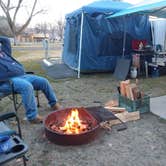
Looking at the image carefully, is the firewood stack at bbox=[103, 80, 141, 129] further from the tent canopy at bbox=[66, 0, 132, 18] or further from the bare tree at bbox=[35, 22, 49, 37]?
the bare tree at bbox=[35, 22, 49, 37]

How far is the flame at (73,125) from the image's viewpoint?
3.05m

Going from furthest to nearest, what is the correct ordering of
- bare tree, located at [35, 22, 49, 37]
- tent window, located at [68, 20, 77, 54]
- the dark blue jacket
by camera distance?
1. bare tree, located at [35, 22, 49, 37]
2. tent window, located at [68, 20, 77, 54]
3. the dark blue jacket

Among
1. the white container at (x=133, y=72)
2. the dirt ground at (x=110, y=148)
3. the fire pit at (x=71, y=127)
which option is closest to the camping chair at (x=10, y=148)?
the dirt ground at (x=110, y=148)

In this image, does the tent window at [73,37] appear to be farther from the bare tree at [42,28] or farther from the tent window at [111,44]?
the bare tree at [42,28]

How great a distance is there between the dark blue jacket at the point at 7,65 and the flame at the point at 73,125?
105cm

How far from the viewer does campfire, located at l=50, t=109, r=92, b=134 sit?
3.06 m

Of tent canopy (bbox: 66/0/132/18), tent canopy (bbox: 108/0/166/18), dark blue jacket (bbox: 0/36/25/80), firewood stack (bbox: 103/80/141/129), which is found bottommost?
firewood stack (bbox: 103/80/141/129)

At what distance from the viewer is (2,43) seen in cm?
390

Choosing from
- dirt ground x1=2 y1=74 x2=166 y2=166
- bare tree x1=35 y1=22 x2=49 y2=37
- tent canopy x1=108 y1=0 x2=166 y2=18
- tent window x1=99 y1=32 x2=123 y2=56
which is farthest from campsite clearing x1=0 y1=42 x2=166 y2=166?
bare tree x1=35 y1=22 x2=49 y2=37

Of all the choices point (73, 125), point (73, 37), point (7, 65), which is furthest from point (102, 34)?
point (73, 125)

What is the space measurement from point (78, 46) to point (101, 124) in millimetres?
4201

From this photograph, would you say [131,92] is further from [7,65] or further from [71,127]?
[7,65]

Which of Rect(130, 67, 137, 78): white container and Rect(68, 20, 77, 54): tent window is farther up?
Rect(68, 20, 77, 54): tent window

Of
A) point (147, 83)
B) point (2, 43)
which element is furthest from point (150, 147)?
point (147, 83)
